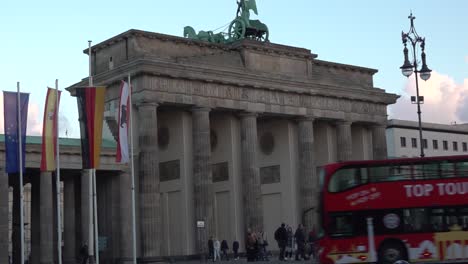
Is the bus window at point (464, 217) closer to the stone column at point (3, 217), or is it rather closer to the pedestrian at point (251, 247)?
the pedestrian at point (251, 247)

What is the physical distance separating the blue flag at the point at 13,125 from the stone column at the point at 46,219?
34.9 ft

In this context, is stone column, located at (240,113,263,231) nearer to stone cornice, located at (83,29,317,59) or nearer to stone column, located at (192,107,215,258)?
stone column, located at (192,107,215,258)

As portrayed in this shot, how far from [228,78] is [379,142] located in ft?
56.9

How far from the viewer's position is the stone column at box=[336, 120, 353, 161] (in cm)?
6962

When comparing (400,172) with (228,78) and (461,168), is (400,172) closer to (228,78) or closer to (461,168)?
(461,168)

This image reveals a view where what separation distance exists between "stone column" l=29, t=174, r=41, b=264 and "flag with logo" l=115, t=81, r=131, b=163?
19.4 meters

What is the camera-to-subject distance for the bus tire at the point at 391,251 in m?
29.8

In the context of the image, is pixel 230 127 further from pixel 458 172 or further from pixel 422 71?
pixel 458 172

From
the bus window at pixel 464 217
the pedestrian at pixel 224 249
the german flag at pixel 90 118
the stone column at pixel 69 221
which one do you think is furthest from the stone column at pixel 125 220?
the bus window at pixel 464 217

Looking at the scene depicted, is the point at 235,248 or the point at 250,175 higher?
the point at 250,175

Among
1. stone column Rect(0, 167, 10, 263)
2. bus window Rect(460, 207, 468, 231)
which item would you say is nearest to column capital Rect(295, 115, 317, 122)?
stone column Rect(0, 167, 10, 263)

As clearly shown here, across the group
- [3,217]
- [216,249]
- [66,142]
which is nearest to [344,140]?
[216,249]

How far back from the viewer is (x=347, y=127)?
230 feet

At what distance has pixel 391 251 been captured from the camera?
2995 cm
